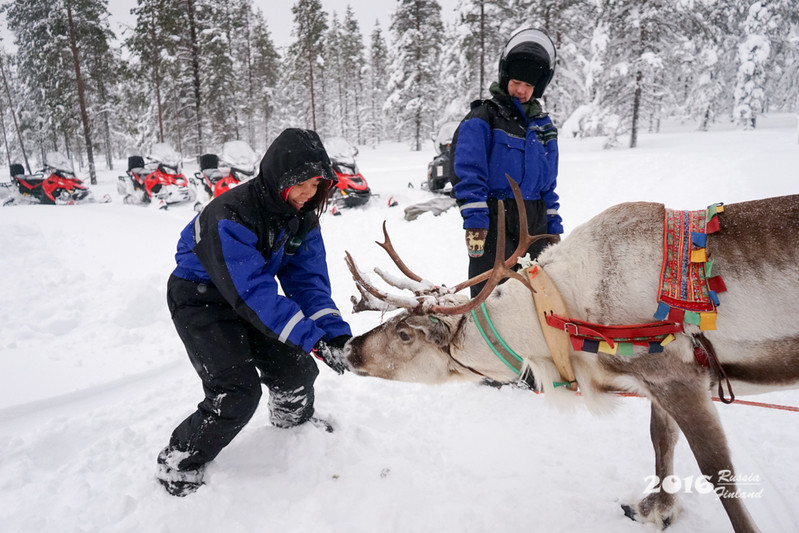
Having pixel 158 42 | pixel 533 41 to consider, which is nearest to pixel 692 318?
pixel 533 41

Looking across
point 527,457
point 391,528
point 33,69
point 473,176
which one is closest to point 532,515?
point 527,457

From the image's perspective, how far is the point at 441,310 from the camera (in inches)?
84.5

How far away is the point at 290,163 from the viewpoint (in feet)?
7.39

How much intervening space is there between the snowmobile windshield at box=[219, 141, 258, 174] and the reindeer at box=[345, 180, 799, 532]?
1161 cm

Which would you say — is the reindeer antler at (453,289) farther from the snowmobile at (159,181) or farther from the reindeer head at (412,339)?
the snowmobile at (159,181)

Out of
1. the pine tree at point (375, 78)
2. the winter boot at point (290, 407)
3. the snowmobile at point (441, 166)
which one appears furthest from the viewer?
the pine tree at point (375, 78)

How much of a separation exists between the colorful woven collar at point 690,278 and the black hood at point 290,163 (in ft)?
5.57

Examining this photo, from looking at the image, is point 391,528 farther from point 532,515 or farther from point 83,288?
point 83,288

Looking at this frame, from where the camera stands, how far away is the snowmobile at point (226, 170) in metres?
12.4

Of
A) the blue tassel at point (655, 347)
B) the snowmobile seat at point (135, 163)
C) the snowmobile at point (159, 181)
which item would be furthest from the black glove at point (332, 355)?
the snowmobile seat at point (135, 163)

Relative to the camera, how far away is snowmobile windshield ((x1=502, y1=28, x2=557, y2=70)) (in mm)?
2969

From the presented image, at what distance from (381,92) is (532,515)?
45340mm

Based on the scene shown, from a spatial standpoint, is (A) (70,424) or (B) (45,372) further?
(B) (45,372)

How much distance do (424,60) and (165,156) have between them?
63.5 feet
